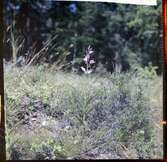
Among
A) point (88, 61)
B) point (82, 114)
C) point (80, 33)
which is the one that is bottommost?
point (82, 114)

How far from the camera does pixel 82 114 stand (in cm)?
305

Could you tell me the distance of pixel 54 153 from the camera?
301cm

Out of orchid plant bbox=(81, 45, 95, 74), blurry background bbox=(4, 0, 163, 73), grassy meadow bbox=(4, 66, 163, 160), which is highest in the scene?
blurry background bbox=(4, 0, 163, 73)

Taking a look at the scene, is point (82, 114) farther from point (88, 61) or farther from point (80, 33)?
point (80, 33)

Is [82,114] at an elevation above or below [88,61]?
below

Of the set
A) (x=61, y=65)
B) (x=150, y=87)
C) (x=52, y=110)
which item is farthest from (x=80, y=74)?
(x=150, y=87)

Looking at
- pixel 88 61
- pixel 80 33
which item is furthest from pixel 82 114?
pixel 80 33

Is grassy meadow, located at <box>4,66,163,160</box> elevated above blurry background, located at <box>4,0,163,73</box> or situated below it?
below

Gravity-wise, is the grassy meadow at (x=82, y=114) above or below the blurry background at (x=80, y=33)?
below

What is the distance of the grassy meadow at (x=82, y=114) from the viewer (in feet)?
9.79

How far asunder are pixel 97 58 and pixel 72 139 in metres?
0.64

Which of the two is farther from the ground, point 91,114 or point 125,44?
point 125,44

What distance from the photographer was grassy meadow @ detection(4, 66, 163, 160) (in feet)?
9.79

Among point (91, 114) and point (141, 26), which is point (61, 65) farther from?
point (141, 26)
